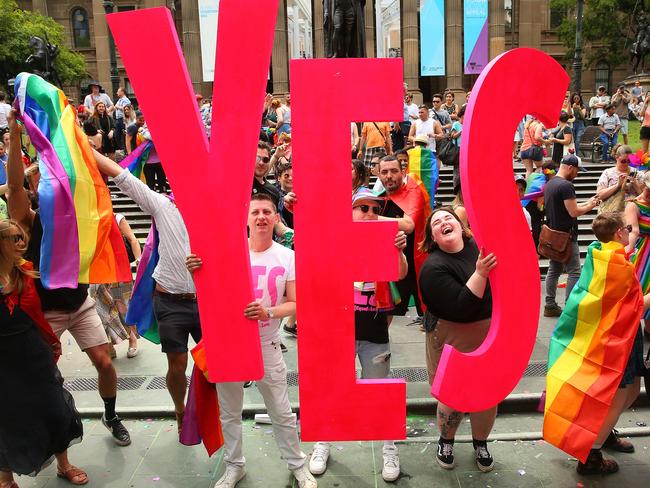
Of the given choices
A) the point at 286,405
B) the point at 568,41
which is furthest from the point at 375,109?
the point at 568,41

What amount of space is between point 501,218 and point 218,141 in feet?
5.03

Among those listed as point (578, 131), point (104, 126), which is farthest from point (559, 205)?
point (104, 126)

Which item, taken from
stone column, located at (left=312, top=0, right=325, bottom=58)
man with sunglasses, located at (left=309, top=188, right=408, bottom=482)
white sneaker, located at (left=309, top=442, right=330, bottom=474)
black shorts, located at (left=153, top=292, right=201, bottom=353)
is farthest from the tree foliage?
black shorts, located at (left=153, top=292, right=201, bottom=353)

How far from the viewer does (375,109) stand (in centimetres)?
287

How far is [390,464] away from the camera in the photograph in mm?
4023

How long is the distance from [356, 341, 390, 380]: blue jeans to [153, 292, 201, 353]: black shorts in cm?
121

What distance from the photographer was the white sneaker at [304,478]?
3842 millimetres

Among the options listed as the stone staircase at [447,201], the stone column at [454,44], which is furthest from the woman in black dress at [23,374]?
the stone column at [454,44]

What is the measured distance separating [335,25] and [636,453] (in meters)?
8.05

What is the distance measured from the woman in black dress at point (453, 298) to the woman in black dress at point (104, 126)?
1275 cm

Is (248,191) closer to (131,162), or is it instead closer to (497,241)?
Answer: (497,241)

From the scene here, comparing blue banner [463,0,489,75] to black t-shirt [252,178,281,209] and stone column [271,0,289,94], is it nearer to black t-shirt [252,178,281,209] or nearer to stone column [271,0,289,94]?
stone column [271,0,289,94]

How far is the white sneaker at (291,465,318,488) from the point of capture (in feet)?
12.6

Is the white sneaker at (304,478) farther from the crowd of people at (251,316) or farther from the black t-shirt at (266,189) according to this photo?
the black t-shirt at (266,189)
